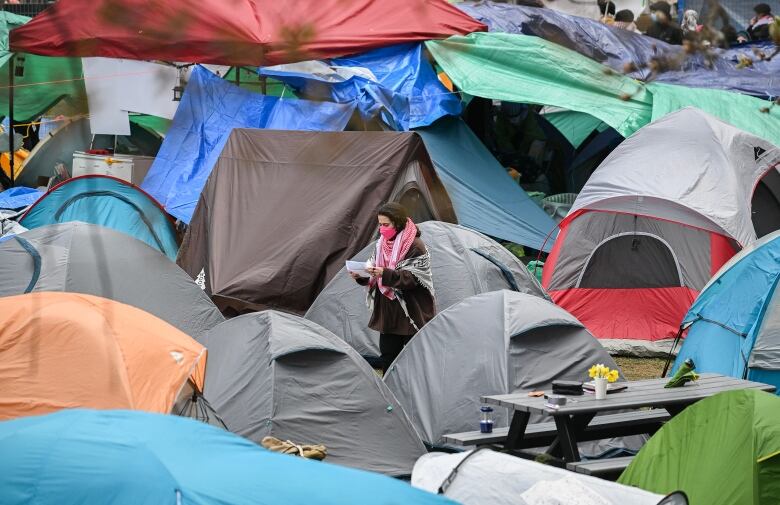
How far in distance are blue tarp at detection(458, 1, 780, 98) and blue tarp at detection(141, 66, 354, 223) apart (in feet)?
10.6

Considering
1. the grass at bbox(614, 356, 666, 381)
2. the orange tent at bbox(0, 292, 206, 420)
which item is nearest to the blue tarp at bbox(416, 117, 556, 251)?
the grass at bbox(614, 356, 666, 381)

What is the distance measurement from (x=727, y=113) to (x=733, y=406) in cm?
858

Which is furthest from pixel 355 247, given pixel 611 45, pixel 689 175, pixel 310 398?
pixel 611 45

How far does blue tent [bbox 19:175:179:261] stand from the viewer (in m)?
12.3

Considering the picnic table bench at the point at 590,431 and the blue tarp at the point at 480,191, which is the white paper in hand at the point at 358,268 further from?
the blue tarp at the point at 480,191

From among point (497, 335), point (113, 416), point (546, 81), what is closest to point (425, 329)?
point (497, 335)

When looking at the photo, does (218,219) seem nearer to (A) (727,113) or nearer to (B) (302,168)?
(B) (302,168)

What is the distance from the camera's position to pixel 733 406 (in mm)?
5430

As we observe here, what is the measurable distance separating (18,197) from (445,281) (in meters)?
6.87

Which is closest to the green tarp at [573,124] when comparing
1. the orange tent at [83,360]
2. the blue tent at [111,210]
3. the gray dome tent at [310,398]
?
the blue tent at [111,210]

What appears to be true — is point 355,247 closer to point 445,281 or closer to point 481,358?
point 445,281

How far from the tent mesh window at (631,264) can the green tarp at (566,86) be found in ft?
5.40

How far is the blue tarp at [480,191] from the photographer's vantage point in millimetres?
12805

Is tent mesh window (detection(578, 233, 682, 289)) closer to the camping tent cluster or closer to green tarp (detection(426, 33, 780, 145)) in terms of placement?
the camping tent cluster
